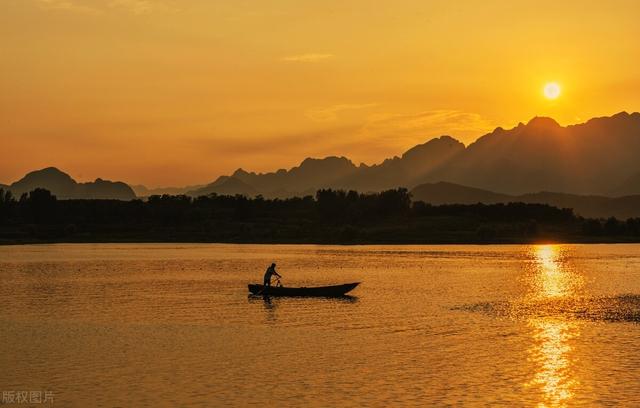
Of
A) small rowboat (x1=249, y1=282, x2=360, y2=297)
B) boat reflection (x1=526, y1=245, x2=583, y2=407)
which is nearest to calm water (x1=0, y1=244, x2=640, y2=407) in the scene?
boat reflection (x1=526, y1=245, x2=583, y2=407)

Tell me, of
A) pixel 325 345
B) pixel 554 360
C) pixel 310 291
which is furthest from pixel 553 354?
pixel 310 291

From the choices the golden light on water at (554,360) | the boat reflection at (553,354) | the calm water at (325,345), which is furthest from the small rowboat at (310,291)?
the golden light on water at (554,360)

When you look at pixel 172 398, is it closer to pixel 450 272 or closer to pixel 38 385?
pixel 38 385

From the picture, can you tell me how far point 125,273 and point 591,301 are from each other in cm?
6461

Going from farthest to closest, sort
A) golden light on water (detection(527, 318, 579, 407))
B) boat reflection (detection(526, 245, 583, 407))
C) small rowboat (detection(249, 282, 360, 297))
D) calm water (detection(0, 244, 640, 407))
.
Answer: small rowboat (detection(249, 282, 360, 297))
calm water (detection(0, 244, 640, 407))
boat reflection (detection(526, 245, 583, 407))
golden light on water (detection(527, 318, 579, 407))

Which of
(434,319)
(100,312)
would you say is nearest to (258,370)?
(434,319)

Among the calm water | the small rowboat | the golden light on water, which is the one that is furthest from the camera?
the small rowboat

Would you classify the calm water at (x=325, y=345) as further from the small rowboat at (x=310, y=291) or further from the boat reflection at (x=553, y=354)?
the small rowboat at (x=310, y=291)

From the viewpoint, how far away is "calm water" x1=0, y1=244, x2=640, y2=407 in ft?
108

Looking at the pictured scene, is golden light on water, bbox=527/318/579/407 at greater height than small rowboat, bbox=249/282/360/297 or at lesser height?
lesser

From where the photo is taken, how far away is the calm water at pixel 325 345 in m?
32.9

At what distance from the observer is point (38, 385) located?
33844mm

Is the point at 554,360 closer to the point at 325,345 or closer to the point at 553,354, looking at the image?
the point at 553,354

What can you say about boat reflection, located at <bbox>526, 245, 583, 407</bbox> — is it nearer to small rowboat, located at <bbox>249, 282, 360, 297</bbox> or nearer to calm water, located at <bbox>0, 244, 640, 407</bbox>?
calm water, located at <bbox>0, 244, 640, 407</bbox>
